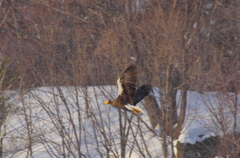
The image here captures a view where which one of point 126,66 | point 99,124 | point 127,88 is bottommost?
point 99,124

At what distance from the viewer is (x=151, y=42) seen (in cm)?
833

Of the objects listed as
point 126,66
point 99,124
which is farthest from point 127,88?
point 99,124

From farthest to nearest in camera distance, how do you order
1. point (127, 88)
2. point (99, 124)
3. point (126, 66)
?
point (99, 124) → point (126, 66) → point (127, 88)

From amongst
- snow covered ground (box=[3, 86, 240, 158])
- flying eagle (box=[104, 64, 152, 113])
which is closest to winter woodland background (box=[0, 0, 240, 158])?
snow covered ground (box=[3, 86, 240, 158])

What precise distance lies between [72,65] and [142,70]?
2.01 meters

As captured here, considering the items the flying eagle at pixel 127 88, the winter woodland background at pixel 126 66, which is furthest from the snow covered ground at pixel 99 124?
the flying eagle at pixel 127 88

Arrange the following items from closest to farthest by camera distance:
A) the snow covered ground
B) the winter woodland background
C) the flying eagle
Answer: the flying eagle < the snow covered ground < the winter woodland background

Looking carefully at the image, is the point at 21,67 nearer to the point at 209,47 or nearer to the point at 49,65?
the point at 49,65

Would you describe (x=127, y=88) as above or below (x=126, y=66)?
below

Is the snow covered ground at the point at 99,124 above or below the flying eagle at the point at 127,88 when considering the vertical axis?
below

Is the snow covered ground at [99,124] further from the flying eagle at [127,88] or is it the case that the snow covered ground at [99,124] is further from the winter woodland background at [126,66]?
the flying eagle at [127,88]

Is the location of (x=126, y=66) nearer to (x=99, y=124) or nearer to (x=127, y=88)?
(x=99, y=124)

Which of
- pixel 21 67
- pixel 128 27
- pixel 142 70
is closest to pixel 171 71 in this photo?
pixel 142 70

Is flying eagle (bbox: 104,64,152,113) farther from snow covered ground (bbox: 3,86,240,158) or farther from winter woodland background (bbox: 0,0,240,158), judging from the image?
winter woodland background (bbox: 0,0,240,158)
